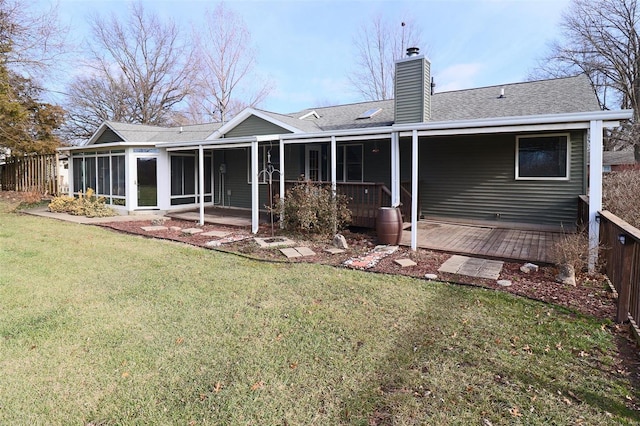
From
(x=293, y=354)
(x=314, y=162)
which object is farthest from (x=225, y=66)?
(x=293, y=354)

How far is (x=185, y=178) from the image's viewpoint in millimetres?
13617

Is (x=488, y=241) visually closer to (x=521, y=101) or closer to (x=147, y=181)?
(x=521, y=101)

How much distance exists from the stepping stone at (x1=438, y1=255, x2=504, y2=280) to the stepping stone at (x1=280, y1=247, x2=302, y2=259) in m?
2.59

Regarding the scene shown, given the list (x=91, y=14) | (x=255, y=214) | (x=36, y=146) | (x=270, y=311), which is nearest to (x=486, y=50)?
(x=255, y=214)

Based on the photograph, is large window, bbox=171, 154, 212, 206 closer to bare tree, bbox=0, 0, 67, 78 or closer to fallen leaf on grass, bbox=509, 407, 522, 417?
bare tree, bbox=0, 0, 67, 78

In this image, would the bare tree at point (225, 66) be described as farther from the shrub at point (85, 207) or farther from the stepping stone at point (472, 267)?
the stepping stone at point (472, 267)

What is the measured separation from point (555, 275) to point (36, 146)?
20599 mm

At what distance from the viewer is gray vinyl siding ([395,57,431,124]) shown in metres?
9.71

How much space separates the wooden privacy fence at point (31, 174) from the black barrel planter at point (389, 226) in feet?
49.6

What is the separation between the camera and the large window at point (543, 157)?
28.8 ft

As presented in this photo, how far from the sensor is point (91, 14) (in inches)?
1073

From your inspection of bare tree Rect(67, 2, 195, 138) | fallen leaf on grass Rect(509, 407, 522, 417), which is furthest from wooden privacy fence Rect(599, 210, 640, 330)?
bare tree Rect(67, 2, 195, 138)

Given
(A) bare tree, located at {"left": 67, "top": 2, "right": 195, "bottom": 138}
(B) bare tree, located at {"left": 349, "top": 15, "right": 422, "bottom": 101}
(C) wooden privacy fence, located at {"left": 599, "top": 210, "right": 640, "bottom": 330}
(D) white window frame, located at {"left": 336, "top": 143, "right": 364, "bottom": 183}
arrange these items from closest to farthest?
(C) wooden privacy fence, located at {"left": 599, "top": 210, "right": 640, "bottom": 330}, (D) white window frame, located at {"left": 336, "top": 143, "right": 364, "bottom": 183}, (B) bare tree, located at {"left": 349, "top": 15, "right": 422, "bottom": 101}, (A) bare tree, located at {"left": 67, "top": 2, "right": 195, "bottom": 138}

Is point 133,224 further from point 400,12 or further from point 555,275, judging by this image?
point 400,12
